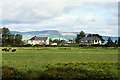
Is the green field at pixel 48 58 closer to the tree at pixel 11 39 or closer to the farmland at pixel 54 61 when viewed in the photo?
the farmland at pixel 54 61

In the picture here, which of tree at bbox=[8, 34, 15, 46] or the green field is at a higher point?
tree at bbox=[8, 34, 15, 46]

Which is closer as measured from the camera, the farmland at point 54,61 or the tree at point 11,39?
the farmland at point 54,61

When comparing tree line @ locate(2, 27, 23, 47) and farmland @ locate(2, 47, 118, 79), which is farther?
tree line @ locate(2, 27, 23, 47)

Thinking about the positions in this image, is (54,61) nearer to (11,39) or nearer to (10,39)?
(10,39)

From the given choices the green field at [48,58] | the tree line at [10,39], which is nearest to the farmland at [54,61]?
the green field at [48,58]

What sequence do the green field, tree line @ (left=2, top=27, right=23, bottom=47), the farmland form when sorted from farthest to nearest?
tree line @ (left=2, top=27, right=23, bottom=47) < the green field < the farmland

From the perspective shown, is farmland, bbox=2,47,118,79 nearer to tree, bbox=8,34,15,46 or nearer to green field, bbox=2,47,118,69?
green field, bbox=2,47,118,69

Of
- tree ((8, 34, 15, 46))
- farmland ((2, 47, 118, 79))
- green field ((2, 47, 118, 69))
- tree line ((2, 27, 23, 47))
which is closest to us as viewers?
farmland ((2, 47, 118, 79))

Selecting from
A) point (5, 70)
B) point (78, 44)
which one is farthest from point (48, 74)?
point (78, 44)

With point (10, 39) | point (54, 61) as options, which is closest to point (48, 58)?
point (54, 61)

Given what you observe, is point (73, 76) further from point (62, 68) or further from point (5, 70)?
point (5, 70)

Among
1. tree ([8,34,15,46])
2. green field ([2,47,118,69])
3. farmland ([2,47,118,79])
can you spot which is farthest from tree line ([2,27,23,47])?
farmland ([2,47,118,79])

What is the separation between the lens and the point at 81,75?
9.57 metres

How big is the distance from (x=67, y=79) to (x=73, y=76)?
1.16 feet
